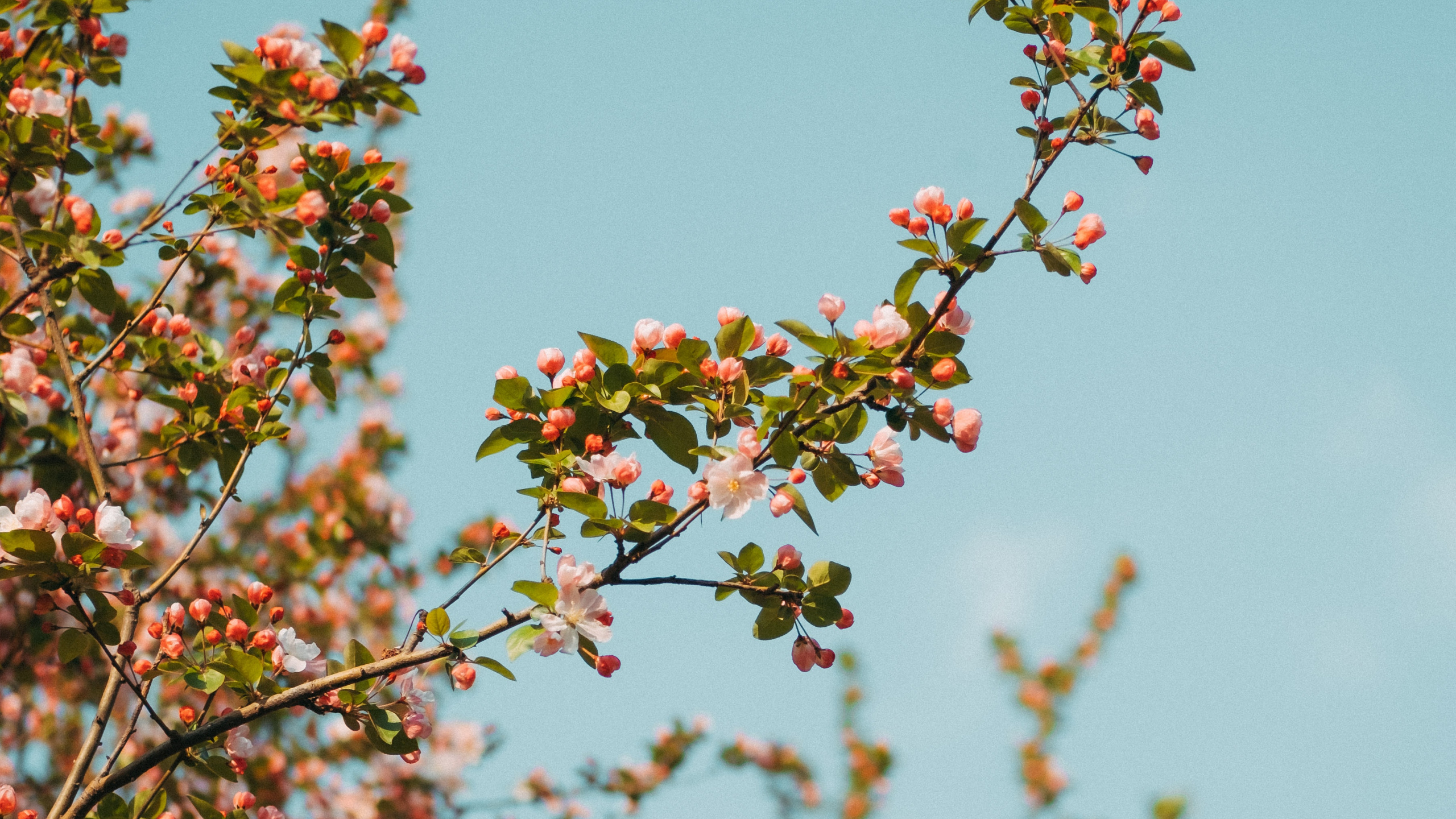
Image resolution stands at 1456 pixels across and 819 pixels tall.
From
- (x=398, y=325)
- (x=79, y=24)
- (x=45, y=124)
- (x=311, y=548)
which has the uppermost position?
(x=398, y=325)

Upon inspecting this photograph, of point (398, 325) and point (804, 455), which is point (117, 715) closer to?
point (398, 325)

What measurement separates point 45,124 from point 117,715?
12.5 feet

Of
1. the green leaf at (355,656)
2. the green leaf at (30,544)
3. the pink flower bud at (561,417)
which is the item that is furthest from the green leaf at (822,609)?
the green leaf at (30,544)

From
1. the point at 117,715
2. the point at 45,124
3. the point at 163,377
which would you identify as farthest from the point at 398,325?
the point at 45,124

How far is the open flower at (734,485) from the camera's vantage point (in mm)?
1786

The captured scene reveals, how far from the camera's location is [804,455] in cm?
197

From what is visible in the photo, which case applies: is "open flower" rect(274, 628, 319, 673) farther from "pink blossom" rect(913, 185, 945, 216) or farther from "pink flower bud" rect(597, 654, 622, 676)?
"pink blossom" rect(913, 185, 945, 216)

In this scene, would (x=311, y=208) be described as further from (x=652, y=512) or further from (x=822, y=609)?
(x=822, y=609)

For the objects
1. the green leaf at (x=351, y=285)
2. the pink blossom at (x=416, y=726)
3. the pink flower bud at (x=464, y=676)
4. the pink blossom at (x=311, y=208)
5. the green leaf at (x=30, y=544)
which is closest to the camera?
the green leaf at (x=30, y=544)

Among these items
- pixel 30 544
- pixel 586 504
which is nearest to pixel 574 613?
pixel 586 504

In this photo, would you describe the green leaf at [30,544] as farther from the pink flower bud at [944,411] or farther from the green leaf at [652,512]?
the pink flower bud at [944,411]

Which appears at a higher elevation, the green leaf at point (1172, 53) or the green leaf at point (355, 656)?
the green leaf at point (1172, 53)

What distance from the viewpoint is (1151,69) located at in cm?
199

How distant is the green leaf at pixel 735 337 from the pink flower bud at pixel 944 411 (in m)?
0.36
